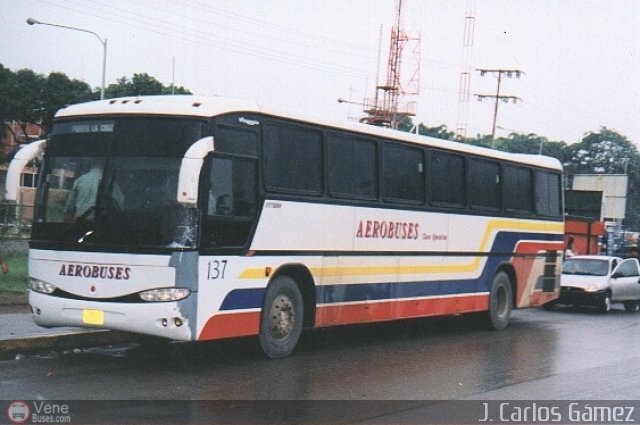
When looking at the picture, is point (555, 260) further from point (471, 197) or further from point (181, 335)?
point (181, 335)

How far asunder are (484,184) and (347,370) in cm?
645

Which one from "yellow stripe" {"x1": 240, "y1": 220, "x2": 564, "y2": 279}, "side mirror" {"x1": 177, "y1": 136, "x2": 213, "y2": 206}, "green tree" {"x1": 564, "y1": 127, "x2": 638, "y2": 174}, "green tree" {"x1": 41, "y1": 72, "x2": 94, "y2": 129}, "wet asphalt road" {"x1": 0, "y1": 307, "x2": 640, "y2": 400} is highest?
"green tree" {"x1": 564, "y1": 127, "x2": 638, "y2": 174}

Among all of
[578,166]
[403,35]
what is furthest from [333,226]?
[578,166]

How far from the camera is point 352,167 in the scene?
531 inches

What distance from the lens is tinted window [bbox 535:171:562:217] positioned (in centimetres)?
1900

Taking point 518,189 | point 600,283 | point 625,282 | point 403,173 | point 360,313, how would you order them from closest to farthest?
point 360,313 → point 403,173 → point 518,189 → point 600,283 → point 625,282

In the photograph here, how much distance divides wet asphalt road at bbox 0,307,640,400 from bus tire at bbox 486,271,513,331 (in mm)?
1145

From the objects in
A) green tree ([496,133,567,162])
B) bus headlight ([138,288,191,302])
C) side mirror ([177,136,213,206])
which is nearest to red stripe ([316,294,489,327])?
bus headlight ([138,288,191,302])

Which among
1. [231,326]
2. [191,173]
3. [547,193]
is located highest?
[547,193]

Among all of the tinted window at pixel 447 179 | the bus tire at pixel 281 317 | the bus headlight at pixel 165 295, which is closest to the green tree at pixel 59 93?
the tinted window at pixel 447 179

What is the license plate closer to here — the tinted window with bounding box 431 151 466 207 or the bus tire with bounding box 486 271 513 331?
the tinted window with bounding box 431 151 466 207

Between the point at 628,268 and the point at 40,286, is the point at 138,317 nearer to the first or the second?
the point at 40,286

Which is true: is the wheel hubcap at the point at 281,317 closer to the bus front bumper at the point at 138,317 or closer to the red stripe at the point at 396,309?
the red stripe at the point at 396,309

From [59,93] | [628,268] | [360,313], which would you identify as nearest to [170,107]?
[360,313]
